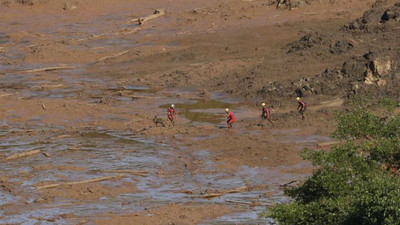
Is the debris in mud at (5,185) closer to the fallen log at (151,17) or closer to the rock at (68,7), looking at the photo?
the fallen log at (151,17)

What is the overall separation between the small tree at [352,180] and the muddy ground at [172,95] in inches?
161

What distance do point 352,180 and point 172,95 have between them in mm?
20543

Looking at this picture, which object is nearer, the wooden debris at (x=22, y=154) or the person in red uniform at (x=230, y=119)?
the wooden debris at (x=22, y=154)

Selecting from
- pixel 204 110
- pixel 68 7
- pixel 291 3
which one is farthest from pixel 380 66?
pixel 68 7

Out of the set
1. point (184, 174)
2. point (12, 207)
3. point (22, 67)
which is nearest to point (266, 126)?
point (184, 174)

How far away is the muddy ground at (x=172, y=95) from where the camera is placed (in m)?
22.9

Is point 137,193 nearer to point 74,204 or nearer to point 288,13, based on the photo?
point 74,204

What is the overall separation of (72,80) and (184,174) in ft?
52.2

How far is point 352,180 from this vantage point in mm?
16312

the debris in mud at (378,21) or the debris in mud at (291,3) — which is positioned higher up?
the debris in mud at (291,3)

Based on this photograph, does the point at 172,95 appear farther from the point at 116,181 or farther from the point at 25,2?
the point at 25,2

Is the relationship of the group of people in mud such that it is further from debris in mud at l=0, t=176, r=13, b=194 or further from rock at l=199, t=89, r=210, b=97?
debris in mud at l=0, t=176, r=13, b=194

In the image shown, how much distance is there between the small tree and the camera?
47.1 feet

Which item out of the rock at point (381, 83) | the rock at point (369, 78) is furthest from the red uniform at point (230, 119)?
the rock at point (381, 83)
